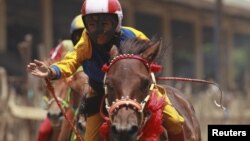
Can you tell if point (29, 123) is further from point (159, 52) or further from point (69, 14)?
point (69, 14)

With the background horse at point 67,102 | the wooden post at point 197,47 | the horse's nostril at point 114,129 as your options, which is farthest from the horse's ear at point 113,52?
the wooden post at point 197,47

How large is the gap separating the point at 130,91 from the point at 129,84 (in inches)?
2.5

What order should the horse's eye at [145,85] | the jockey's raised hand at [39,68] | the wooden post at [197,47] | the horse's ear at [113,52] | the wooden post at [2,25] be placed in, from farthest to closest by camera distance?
the wooden post at [197,47], the wooden post at [2,25], the jockey's raised hand at [39,68], the horse's ear at [113,52], the horse's eye at [145,85]

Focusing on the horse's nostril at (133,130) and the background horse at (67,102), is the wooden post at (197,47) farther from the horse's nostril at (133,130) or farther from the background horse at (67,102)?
the horse's nostril at (133,130)

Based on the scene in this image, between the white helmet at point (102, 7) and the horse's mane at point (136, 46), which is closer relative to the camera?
the horse's mane at point (136, 46)

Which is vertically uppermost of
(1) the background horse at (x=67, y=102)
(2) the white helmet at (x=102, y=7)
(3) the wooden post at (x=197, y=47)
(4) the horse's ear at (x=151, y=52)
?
(2) the white helmet at (x=102, y=7)

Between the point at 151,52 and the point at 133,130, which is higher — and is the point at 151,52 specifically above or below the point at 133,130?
above

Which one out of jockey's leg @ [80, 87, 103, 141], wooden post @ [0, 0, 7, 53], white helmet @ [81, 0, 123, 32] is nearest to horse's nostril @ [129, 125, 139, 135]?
jockey's leg @ [80, 87, 103, 141]

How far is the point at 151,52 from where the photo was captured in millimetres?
7094

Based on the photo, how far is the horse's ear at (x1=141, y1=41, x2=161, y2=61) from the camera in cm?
706

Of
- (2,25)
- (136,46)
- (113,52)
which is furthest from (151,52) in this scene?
(2,25)

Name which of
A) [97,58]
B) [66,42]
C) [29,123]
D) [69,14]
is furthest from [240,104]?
[97,58]

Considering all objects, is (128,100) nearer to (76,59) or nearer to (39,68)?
(39,68)

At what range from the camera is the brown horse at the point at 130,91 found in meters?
6.48
